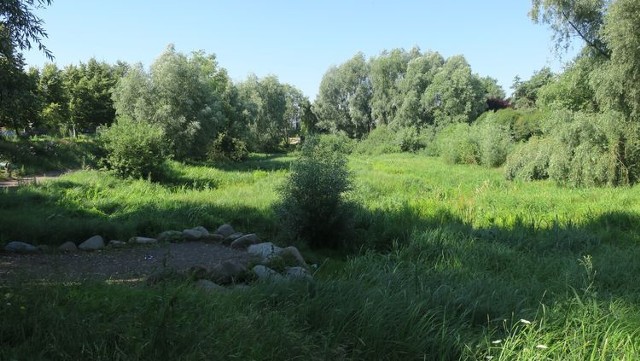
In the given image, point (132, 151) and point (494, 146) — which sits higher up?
point (132, 151)

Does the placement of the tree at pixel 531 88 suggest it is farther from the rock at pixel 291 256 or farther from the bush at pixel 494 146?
the rock at pixel 291 256

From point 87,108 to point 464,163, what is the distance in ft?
A: 104

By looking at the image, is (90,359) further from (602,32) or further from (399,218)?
(602,32)

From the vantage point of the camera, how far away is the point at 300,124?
220 ft

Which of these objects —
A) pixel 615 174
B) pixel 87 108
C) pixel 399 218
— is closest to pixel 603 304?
pixel 399 218

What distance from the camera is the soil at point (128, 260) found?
22.5 feet

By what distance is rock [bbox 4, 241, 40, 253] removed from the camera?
26.6ft

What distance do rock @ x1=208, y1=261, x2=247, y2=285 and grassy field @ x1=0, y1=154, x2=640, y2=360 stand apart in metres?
1.43

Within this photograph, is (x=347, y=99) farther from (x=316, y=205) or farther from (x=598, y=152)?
(x=316, y=205)

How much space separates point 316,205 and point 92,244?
452 cm

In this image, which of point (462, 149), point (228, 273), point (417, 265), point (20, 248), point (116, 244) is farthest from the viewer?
point (462, 149)

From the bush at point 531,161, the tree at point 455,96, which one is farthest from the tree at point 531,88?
the bush at point 531,161

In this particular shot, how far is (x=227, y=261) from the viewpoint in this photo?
21.4ft

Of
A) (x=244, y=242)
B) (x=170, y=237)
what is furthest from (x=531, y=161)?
(x=170, y=237)
